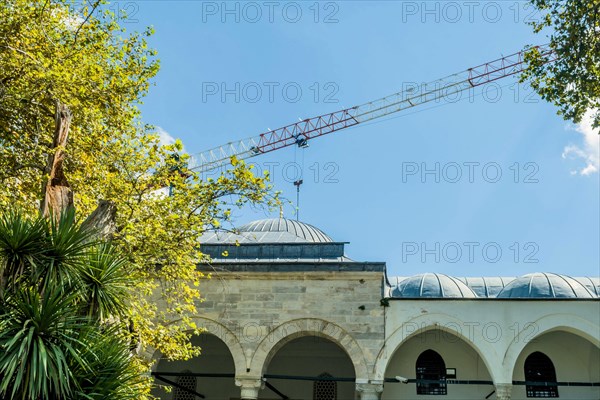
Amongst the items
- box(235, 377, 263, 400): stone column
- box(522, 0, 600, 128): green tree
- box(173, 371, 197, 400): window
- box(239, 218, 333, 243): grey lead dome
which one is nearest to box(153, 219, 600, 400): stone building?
box(235, 377, 263, 400): stone column

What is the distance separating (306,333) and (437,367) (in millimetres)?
4573

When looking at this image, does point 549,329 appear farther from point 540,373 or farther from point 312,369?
point 312,369

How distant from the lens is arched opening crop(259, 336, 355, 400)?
60.7 feet

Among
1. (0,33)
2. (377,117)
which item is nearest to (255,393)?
(0,33)

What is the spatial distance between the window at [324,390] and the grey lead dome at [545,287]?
20.3ft

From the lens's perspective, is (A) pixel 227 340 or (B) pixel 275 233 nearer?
(A) pixel 227 340

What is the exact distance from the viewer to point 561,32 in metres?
9.89

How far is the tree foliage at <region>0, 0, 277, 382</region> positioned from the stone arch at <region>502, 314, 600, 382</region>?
8350mm

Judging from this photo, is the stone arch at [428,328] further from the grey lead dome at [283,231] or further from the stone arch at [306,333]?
the grey lead dome at [283,231]

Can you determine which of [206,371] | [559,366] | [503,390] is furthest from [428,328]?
[206,371]

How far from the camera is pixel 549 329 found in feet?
49.5

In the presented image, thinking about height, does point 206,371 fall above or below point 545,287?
below

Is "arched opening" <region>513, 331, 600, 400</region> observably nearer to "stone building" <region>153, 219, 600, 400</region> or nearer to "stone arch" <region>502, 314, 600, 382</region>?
"stone building" <region>153, 219, 600, 400</region>

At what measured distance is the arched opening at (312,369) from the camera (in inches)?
728
